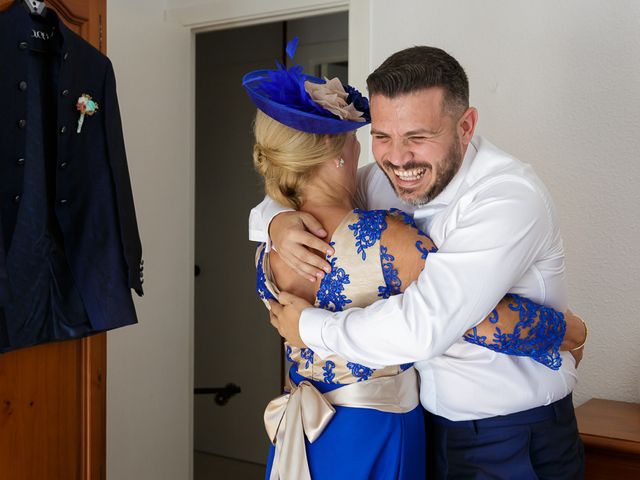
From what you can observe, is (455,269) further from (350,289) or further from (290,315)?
(290,315)

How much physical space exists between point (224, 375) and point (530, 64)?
2739 millimetres

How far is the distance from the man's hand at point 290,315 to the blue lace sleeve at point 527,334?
1.16 feet

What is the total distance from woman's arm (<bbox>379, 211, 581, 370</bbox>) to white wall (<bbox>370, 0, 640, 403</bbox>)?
110 cm

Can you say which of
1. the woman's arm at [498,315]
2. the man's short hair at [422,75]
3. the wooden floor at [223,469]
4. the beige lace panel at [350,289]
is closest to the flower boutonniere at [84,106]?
the beige lace panel at [350,289]

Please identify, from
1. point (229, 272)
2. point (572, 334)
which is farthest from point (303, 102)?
point (229, 272)

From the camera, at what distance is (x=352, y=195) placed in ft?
5.50

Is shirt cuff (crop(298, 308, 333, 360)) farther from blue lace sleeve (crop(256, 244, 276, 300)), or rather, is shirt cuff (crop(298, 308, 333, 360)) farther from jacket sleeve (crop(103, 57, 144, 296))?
jacket sleeve (crop(103, 57, 144, 296))

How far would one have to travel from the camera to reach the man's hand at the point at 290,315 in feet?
4.90

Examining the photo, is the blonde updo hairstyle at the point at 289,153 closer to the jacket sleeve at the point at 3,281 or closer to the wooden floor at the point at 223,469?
the jacket sleeve at the point at 3,281

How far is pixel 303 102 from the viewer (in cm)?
157

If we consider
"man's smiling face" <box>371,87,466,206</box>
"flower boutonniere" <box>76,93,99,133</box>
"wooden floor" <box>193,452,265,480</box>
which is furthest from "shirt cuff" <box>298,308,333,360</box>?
"wooden floor" <box>193,452,265,480</box>

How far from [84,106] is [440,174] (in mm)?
1356

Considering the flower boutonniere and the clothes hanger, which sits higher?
the clothes hanger

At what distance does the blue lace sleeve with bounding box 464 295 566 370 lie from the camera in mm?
1395
